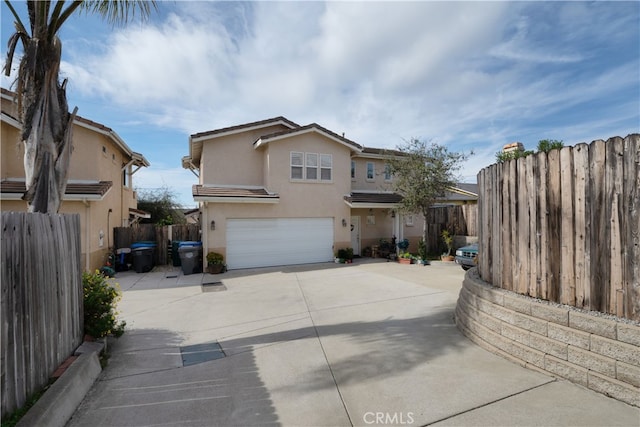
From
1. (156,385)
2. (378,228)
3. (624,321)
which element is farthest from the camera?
(378,228)

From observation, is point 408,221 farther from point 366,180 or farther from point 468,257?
point 468,257

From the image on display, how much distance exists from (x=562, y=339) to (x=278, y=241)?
10.9 meters

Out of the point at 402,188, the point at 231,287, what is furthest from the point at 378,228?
the point at 231,287

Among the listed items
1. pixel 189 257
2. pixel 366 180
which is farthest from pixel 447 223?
pixel 189 257

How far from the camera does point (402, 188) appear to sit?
13633 mm

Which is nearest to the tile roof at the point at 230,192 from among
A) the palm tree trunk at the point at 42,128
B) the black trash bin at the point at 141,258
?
the black trash bin at the point at 141,258

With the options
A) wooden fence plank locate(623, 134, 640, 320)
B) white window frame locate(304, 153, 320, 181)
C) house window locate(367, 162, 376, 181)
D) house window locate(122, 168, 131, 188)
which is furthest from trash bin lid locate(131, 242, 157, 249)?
wooden fence plank locate(623, 134, 640, 320)

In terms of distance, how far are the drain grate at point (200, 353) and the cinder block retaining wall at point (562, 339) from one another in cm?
402

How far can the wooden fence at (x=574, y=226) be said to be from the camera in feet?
10.2

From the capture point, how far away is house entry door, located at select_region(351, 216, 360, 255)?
1619 centimetres

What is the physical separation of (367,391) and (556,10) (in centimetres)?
978

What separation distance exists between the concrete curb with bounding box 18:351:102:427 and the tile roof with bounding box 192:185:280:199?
8525 millimetres

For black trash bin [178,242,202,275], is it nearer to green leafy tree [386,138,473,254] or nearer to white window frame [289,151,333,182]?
white window frame [289,151,333,182]

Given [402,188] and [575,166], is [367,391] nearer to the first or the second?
[575,166]
